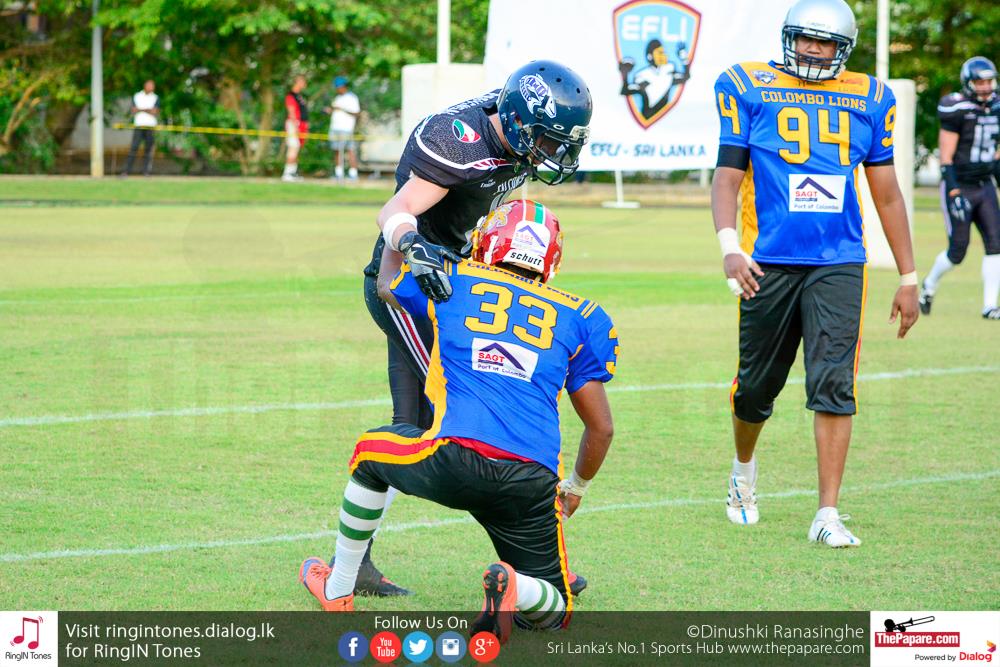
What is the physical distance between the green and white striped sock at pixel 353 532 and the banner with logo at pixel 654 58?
13.1 metres

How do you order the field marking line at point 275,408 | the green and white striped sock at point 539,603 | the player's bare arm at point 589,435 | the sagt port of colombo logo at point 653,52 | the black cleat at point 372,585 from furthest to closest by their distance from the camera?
the sagt port of colombo logo at point 653,52
the field marking line at point 275,408
the black cleat at point 372,585
the player's bare arm at point 589,435
the green and white striped sock at point 539,603

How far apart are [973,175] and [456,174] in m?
9.12

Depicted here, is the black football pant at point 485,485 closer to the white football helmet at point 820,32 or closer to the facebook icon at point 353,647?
the facebook icon at point 353,647

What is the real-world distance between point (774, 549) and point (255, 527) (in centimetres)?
209

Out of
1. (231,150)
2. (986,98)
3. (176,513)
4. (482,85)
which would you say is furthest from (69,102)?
(176,513)

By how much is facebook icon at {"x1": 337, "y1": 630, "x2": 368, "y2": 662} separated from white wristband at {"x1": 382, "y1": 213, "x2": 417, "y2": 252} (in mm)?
1303

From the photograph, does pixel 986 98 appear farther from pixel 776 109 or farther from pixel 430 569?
pixel 430 569

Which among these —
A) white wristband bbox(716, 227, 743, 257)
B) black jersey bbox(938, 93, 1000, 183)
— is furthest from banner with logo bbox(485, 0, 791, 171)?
white wristband bbox(716, 227, 743, 257)

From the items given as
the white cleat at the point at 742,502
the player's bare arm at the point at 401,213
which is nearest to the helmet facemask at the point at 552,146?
the player's bare arm at the point at 401,213

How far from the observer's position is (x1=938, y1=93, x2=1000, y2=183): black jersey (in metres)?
13.0

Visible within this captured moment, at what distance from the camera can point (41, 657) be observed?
14.0 feet

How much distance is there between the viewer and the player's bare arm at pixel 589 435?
4.83 m

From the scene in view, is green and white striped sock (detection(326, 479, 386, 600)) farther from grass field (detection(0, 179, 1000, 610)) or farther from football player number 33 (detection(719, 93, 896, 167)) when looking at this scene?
football player number 33 (detection(719, 93, 896, 167))

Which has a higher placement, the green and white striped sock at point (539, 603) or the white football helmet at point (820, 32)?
the white football helmet at point (820, 32)
